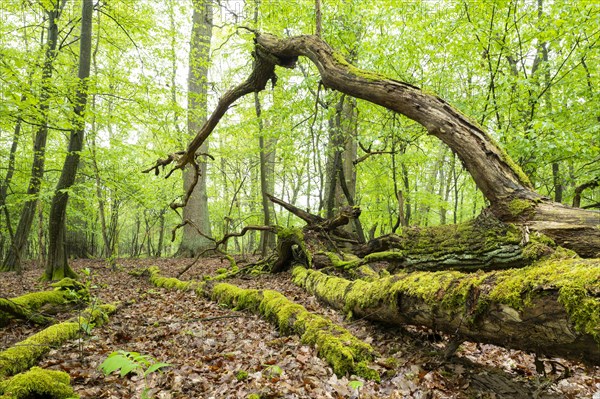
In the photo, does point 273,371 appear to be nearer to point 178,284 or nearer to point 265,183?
point 178,284

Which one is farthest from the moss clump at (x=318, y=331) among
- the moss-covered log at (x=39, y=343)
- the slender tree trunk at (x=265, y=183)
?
the slender tree trunk at (x=265, y=183)

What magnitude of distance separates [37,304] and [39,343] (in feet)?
6.78

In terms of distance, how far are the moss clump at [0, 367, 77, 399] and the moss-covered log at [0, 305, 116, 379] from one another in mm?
628

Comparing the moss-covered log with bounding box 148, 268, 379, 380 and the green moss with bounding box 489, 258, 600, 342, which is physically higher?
the green moss with bounding box 489, 258, 600, 342

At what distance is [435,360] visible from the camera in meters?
3.29

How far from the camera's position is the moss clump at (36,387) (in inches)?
96.6

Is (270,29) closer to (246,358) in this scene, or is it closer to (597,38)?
(597,38)

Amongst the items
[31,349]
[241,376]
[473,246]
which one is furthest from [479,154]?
[31,349]

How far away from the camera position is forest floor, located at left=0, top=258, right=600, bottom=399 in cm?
277

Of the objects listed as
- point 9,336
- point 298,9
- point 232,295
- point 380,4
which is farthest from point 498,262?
point 380,4

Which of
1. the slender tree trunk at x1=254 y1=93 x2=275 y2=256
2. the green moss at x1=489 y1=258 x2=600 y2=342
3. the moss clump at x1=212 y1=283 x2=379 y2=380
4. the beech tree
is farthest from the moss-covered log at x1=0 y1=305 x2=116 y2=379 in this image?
the slender tree trunk at x1=254 y1=93 x2=275 y2=256

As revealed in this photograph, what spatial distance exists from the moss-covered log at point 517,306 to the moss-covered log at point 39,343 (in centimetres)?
373

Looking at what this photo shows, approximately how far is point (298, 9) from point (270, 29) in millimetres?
1966

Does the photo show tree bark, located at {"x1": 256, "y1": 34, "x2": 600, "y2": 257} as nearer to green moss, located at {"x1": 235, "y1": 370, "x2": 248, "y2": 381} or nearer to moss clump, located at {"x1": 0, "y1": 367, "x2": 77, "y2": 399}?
green moss, located at {"x1": 235, "y1": 370, "x2": 248, "y2": 381}
